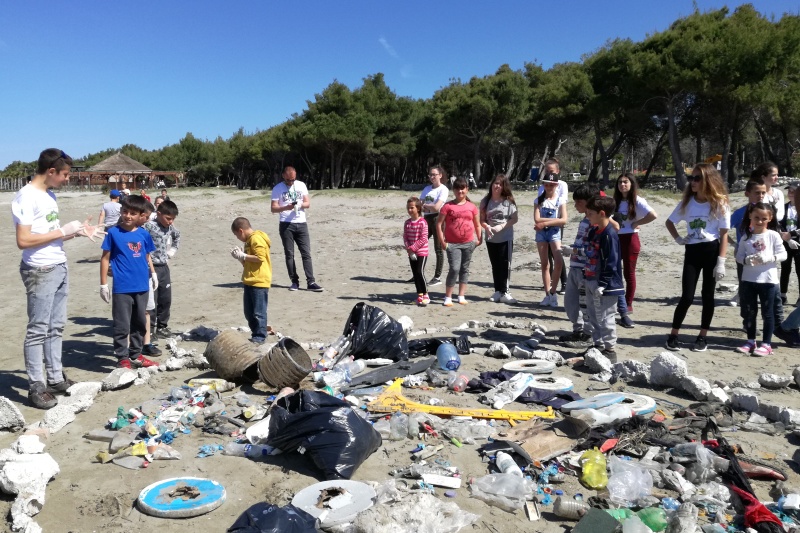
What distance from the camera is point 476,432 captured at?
415 cm

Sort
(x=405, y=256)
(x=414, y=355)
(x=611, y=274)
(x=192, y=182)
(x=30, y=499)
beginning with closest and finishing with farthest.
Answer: (x=30, y=499)
(x=611, y=274)
(x=414, y=355)
(x=405, y=256)
(x=192, y=182)

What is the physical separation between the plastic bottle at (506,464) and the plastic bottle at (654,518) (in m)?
0.69

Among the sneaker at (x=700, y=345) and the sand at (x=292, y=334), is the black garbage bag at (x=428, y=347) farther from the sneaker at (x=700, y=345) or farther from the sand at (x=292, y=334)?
the sneaker at (x=700, y=345)

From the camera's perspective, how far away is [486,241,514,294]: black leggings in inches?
331

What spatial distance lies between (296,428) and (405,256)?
971 centimetres

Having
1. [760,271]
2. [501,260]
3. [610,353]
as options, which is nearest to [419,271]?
[501,260]

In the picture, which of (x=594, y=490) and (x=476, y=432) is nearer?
(x=594, y=490)

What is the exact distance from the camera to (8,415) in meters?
4.16

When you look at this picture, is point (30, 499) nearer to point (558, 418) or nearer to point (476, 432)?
point (476, 432)

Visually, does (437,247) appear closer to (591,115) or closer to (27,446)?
(27,446)

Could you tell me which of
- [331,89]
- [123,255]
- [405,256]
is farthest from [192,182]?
[123,255]

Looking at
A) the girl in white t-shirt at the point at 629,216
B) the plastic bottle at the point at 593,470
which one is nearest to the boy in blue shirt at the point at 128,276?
the plastic bottle at the point at 593,470

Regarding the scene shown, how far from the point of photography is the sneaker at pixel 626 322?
711 cm

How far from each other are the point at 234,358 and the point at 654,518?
3455 millimetres
